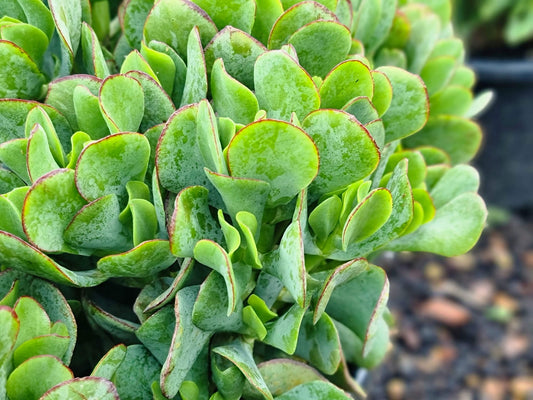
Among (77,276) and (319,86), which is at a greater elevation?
(319,86)

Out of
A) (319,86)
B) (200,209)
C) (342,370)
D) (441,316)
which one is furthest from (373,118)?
(441,316)

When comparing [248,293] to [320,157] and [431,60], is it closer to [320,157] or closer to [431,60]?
[320,157]

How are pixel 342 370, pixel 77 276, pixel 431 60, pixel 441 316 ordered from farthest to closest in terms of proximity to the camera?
pixel 441 316 → pixel 431 60 → pixel 342 370 → pixel 77 276

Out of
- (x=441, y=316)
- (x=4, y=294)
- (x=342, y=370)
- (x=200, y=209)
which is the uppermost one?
(x=200, y=209)

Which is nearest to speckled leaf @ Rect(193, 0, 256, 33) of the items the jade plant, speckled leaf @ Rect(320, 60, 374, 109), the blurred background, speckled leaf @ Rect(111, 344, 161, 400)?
the jade plant

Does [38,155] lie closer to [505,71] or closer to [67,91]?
[67,91]

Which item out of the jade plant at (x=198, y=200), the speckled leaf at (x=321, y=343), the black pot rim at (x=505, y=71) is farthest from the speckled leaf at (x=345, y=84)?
the black pot rim at (x=505, y=71)

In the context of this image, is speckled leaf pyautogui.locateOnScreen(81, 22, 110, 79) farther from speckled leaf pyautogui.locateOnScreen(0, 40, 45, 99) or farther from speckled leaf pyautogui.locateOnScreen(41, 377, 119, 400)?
speckled leaf pyautogui.locateOnScreen(41, 377, 119, 400)

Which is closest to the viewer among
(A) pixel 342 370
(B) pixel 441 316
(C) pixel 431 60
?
(A) pixel 342 370
